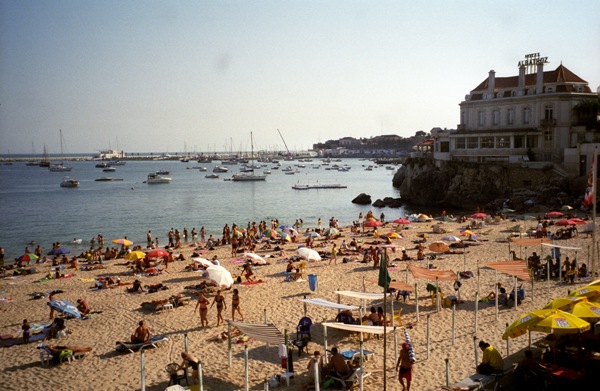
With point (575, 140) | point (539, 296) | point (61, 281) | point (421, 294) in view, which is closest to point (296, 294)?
point (421, 294)

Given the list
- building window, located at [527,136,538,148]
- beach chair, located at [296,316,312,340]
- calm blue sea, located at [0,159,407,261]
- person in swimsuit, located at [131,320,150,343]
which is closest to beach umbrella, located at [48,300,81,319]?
person in swimsuit, located at [131,320,150,343]

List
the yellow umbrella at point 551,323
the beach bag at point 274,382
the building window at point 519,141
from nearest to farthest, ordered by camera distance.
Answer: the yellow umbrella at point 551,323 < the beach bag at point 274,382 < the building window at point 519,141

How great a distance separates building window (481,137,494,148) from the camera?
5374 centimetres

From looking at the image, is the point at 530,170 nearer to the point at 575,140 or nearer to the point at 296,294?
the point at 575,140

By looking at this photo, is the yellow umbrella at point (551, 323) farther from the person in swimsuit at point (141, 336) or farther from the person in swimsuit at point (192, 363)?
the person in swimsuit at point (141, 336)

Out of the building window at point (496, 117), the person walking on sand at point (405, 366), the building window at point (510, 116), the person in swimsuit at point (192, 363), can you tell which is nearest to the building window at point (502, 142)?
the building window at point (510, 116)

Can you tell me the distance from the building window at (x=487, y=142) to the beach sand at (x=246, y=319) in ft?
102

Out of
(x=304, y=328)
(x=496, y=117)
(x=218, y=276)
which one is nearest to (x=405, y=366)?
(x=304, y=328)

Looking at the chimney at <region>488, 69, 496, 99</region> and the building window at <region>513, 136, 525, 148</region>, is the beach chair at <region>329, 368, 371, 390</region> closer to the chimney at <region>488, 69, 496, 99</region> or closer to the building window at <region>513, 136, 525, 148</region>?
the building window at <region>513, 136, 525, 148</region>

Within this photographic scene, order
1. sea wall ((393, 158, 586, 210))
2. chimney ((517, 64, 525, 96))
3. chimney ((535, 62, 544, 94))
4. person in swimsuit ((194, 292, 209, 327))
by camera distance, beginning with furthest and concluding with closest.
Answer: chimney ((517, 64, 525, 96)), chimney ((535, 62, 544, 94)), sea wall ((393, 158, 586, 210)), person in swimsuit ((194, 292, 209, 327))

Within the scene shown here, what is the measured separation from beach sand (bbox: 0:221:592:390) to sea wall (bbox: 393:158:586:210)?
2058cm

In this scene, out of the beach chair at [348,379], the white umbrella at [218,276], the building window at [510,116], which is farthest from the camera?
Answer: the building window at [510,116]

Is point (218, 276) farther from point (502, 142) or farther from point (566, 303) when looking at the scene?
point (502, 142)

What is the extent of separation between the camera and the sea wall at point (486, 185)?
42.5 m
